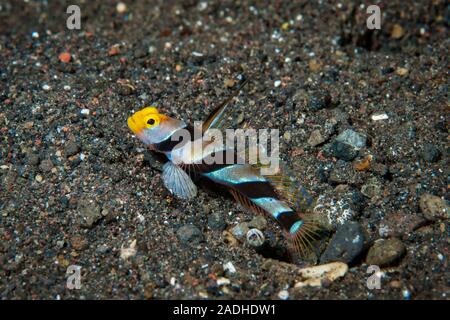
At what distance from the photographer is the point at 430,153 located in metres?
4.31

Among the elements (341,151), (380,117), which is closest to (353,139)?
(341,151)

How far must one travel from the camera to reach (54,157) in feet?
13.9

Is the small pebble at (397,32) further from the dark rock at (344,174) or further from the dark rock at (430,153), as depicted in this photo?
the dark rock at (344,174)

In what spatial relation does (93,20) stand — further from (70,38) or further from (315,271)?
(315,271)

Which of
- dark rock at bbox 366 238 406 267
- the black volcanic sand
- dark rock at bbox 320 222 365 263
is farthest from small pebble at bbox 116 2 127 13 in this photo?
dark rock at bbox 366 238 406 267

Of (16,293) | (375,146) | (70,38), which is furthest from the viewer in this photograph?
(70,38)

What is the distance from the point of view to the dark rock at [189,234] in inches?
150

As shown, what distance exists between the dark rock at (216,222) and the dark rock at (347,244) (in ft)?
3.14

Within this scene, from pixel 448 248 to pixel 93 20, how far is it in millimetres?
5540

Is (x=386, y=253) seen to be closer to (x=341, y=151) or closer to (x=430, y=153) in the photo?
(x=341, y=151)

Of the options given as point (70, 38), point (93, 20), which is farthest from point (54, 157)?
point (93, 20)

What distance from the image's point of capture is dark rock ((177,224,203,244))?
3822 millimetres

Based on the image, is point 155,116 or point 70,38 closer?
point 155,116

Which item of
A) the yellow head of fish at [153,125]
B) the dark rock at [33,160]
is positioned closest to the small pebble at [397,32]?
the yellow head of fish at [153,125]
